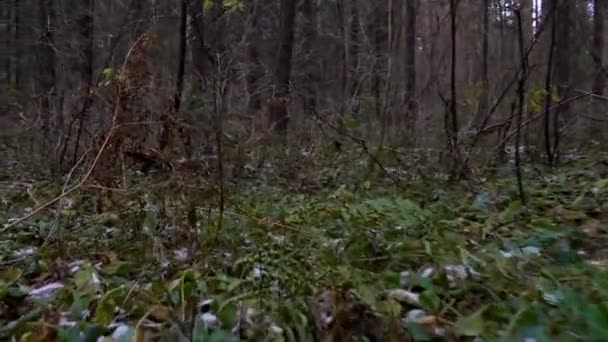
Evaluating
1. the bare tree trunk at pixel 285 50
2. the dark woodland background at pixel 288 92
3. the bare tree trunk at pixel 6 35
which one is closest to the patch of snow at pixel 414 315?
the dark woodland background at pixel 288 92

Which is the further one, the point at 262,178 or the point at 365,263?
the point at 262,178

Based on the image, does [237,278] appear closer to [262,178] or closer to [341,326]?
[341,326]

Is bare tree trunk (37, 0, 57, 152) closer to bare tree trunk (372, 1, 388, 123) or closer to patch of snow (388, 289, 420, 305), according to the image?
bare tree trunk (372, 1, 388, 123)

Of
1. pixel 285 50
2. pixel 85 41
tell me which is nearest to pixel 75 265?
pixel 85 41

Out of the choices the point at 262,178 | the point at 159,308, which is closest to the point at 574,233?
the point at 159,308

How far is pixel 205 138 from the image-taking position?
5.66 m

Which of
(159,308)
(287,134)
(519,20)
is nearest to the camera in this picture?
(159,308)

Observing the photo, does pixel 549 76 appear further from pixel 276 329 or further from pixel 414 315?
pixel 276 329

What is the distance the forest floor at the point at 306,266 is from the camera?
2725 millimetres

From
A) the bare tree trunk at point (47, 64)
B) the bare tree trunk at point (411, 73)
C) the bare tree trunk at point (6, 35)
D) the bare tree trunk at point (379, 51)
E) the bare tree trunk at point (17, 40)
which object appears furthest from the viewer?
the bare tree trunk at point (6, 35)

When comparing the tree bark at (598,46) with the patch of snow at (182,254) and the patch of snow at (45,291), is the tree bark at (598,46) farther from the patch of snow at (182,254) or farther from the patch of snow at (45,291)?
the patch of snow at (45,291)

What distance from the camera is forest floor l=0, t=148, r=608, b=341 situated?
2.72m

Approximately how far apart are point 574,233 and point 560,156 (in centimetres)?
388

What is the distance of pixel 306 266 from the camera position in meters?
3.21
